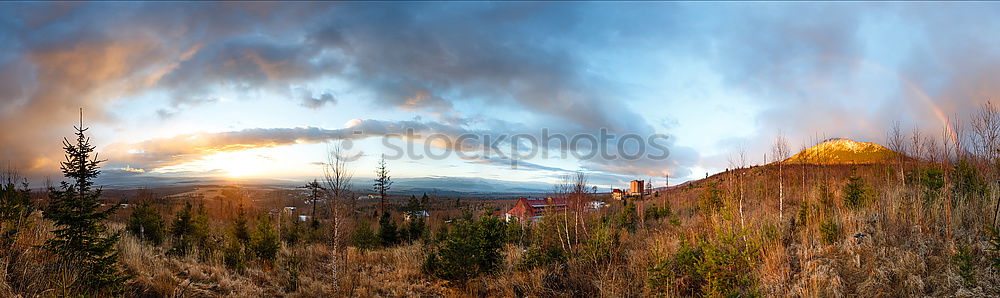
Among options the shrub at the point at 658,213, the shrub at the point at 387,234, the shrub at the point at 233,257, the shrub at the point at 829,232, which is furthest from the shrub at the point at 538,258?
the shrub at the point at 387,234

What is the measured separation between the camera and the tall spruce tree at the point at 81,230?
21.1 ft

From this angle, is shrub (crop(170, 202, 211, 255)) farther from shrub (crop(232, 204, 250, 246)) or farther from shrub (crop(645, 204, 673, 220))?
shrub (crop(645, 204, 673, 220))

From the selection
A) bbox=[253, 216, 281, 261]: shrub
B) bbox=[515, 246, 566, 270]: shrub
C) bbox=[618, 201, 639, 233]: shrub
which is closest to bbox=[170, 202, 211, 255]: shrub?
bbox=[253, 216, 281, 261]: shrub

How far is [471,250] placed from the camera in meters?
9.58

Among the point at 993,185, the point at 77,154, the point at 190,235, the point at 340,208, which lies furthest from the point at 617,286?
the point at 190,235

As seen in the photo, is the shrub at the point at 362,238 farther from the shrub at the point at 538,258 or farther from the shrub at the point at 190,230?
the shrub at the point at 538,258

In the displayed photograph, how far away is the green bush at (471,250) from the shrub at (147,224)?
12423 millimetres

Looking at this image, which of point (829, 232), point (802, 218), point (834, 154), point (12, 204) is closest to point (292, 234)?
point (12, 204)

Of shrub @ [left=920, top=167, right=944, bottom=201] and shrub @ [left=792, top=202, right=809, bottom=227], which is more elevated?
shrub @ [left=920, top=167, right=944, bottom=201]

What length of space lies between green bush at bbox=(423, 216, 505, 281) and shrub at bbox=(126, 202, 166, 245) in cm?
1242

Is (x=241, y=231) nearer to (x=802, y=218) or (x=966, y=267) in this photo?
(x=802, y=218)

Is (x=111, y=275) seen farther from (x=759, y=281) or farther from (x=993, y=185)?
(x=993, y=185)

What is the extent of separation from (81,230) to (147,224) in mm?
10021

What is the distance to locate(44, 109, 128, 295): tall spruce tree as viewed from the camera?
6.42 m
